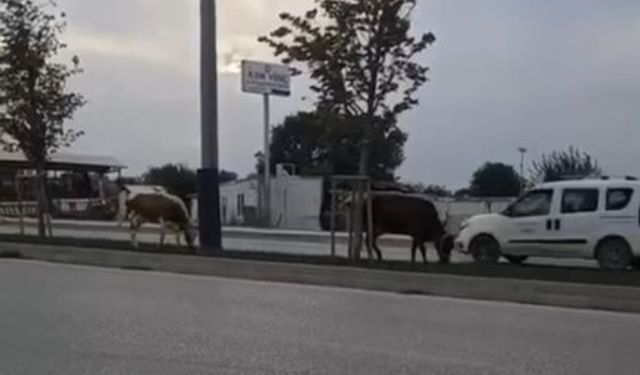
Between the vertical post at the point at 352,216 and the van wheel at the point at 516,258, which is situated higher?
the vertical post at the point at 352,216

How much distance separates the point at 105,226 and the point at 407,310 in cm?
2898

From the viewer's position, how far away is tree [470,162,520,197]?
87800 mm

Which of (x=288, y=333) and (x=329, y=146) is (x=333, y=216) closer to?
(x=329, y=146)

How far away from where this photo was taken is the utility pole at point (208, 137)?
68.7 feet

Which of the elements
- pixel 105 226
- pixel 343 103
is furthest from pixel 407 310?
pixel 105 226

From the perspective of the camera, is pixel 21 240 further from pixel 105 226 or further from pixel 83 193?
pixel 83 193

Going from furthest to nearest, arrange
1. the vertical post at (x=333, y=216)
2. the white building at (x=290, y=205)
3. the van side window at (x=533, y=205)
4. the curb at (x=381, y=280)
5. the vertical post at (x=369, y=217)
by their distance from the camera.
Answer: the white building at (x=290, y=205) → the van side window at (x=533, y=205) → the vertical post at (x=333, y=216) → the vertical post at (x=369, y=217) → the curb at (x=381, y=280)

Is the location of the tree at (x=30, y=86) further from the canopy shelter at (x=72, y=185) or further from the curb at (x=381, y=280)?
the canopy shelter at (x=72, y=185)

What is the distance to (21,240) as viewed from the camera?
24359 mm

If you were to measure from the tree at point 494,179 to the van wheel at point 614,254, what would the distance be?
65777 mm

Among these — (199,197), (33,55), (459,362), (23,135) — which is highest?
(33,55)

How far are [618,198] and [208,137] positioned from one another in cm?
812

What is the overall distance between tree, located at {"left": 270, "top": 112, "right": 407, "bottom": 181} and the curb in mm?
3868

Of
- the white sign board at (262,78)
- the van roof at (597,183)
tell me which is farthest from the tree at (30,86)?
the white sign board at (262,78)
